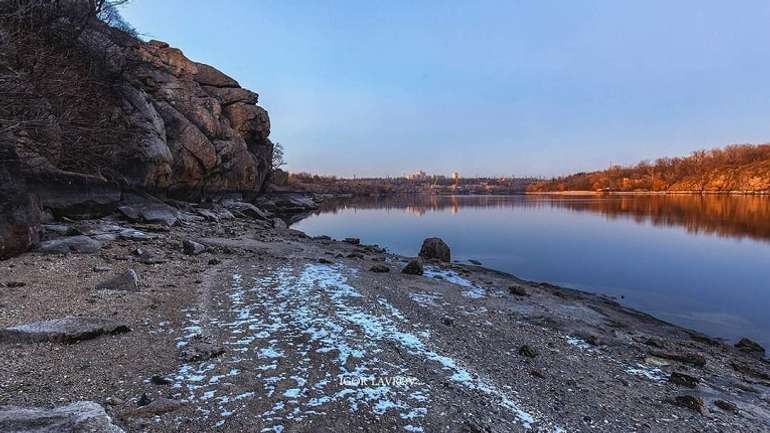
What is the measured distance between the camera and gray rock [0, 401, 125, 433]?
3303 mm

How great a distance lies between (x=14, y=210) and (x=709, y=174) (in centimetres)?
19810

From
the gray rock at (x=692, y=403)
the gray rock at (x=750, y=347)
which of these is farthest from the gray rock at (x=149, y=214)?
the gray rock at (x=750, y=347)

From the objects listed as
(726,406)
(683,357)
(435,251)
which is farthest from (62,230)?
(683,357)

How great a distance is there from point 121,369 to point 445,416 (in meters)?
4.25

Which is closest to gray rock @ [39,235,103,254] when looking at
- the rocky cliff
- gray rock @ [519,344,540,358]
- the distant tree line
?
the rocky cliff

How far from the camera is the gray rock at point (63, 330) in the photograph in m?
5.66

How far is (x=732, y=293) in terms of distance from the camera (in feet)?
52.3

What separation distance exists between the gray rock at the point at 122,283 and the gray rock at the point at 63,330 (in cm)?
225

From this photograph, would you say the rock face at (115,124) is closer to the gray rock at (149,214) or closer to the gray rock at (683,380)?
the gray rock at (149,214)

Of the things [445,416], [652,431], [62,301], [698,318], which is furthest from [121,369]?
[698,318]

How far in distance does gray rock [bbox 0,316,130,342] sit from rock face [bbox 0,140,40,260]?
5.24m

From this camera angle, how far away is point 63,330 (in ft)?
19.3

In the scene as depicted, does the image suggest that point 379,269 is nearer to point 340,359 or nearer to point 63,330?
point 340,359

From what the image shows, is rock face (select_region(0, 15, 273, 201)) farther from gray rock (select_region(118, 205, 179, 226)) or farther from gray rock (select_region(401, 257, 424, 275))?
gray rock (select_region(401, 257, 424, 275))
